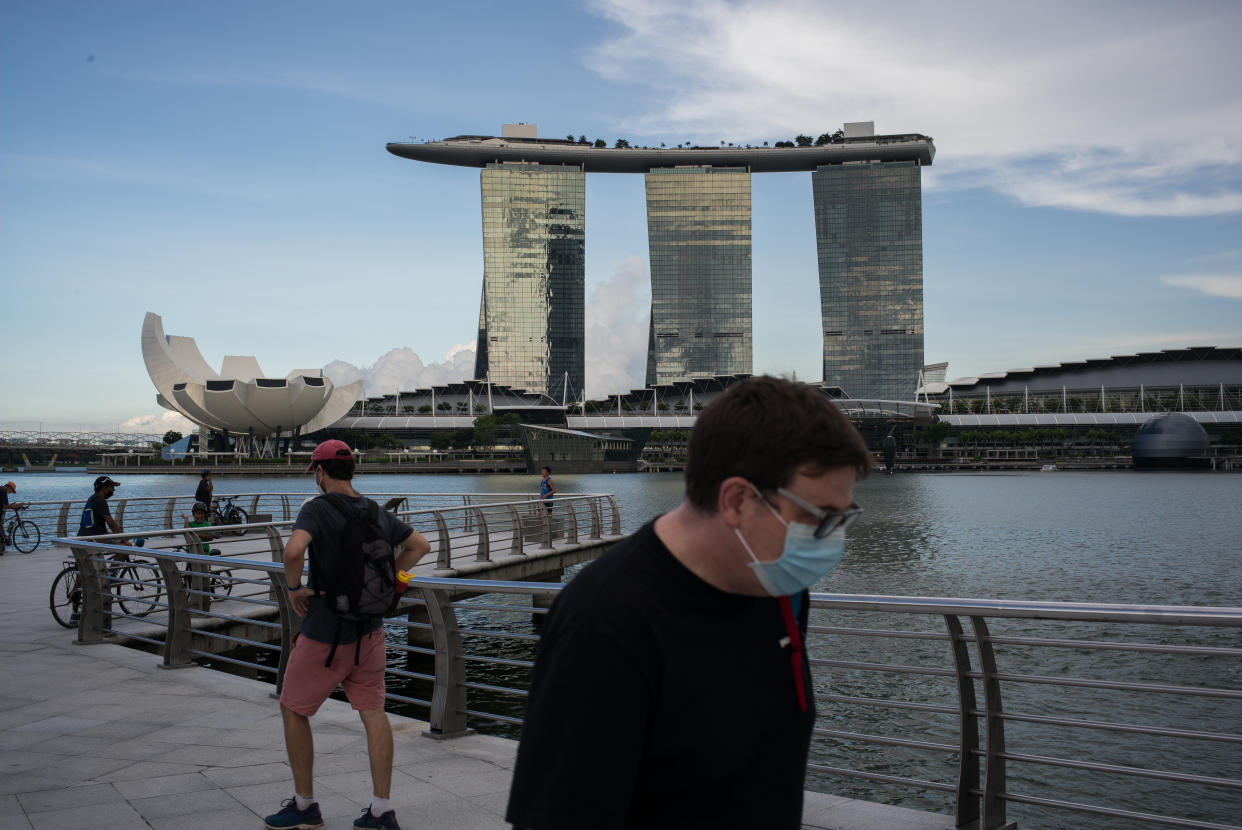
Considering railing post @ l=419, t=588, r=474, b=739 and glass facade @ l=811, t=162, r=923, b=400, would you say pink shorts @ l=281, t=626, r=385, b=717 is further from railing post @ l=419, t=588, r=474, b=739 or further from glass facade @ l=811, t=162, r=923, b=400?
glass facade @ l=811, t=162, r=923, b=400

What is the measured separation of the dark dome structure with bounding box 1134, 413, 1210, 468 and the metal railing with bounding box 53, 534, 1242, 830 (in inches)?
4248

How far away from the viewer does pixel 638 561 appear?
158 cm

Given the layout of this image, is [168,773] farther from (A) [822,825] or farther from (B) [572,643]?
(B) [572,643]

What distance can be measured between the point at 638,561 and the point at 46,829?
4.18m

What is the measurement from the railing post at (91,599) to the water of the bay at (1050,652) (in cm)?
448

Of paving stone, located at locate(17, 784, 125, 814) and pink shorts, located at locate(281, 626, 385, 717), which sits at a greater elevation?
pink shorts, located at locate(281, 626, 385, 717)

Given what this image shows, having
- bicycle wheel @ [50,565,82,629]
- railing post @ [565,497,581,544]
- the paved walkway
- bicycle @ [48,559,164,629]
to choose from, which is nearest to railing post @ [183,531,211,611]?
bicycle @ [48,559,164,629]

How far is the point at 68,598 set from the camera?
10.5 meters

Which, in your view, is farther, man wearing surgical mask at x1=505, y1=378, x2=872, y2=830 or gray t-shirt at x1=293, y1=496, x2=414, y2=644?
gray t-shirt at x1=293, y1=496, x2=414, y2=644

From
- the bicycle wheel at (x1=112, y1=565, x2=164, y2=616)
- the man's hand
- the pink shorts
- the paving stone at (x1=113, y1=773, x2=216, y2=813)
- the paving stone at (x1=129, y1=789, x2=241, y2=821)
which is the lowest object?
the bicycle wheel at (x1=112, y1=565, x2=164, y2=616)

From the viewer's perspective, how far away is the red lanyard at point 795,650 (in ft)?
5.60

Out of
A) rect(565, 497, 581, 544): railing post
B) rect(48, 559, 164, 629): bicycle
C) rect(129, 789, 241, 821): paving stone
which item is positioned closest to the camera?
rect(129, 789, 241, 821): paving stone

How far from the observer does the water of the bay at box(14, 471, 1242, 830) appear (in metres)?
8.99

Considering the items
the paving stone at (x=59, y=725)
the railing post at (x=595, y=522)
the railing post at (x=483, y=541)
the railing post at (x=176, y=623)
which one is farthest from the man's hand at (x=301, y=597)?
the railing post at (x=595, y=522)
